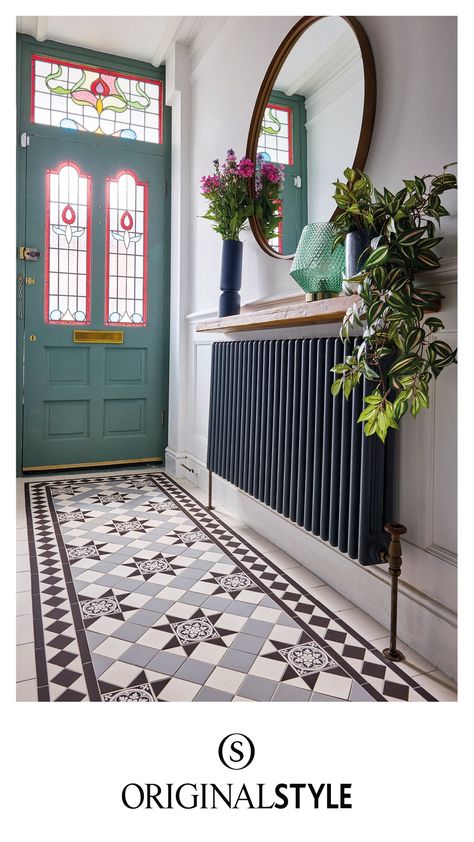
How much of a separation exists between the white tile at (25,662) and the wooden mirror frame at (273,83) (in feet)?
5.82

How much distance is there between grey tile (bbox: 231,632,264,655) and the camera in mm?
1642

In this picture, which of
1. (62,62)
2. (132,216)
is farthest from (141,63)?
(132,216)

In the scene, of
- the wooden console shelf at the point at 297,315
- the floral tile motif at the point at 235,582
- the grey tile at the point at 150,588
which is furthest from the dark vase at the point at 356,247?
the grey tile at the point at 150,588

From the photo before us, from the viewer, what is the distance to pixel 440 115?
148 cm

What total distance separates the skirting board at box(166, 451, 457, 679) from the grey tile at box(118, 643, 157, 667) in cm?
74

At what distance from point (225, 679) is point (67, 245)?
324cm

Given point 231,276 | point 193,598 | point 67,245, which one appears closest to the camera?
point 193,598

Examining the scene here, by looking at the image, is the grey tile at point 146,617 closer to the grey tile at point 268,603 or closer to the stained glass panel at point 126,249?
the grey tile at point 268,603

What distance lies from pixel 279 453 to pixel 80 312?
7.48ft

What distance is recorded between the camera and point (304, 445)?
2062 mm

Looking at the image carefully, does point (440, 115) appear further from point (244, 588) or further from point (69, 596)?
point (69, 596)

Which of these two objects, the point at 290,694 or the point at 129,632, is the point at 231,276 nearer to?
the point at 129,632

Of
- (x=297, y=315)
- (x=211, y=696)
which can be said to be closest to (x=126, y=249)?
(x=297, y=315)

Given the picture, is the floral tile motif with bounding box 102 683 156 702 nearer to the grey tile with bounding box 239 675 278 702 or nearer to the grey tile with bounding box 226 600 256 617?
the grey tile with bounding box 239 675 278 702
